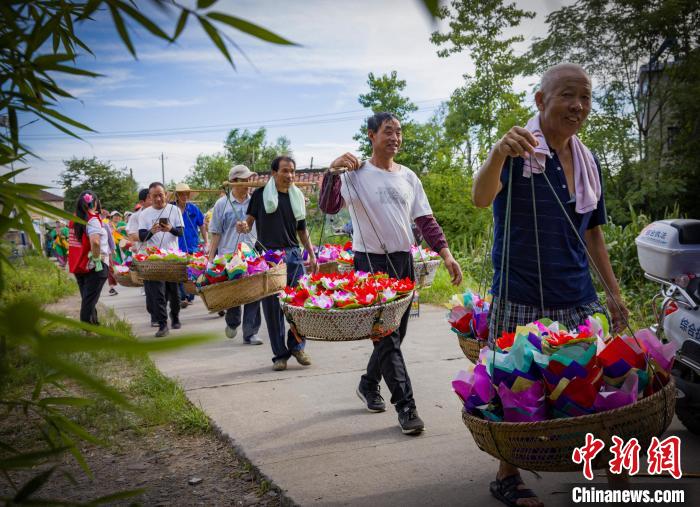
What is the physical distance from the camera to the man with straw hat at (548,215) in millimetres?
3010

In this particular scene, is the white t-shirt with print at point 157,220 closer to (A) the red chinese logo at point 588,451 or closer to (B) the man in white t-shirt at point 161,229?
(B) the man in white t-shirt at point 161,229

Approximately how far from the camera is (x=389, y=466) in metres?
3.69

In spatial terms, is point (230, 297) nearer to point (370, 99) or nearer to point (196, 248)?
point (196, 248)

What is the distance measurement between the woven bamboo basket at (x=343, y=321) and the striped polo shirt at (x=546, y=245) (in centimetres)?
96

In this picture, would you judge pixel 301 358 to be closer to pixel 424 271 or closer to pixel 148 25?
pixel 424 271

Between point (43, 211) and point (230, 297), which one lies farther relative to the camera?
point (230, 297)

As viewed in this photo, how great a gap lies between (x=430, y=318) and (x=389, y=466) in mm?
5041

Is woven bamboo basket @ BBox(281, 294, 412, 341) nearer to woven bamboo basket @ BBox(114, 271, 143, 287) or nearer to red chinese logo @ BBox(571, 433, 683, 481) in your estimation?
red chinese logo @ BBox(571, 433, 683, 481)

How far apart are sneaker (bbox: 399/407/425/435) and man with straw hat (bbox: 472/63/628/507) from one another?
989mm

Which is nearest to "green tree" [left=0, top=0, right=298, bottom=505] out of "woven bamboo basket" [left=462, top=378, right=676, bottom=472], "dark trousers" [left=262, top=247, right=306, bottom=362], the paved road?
"woven bamboo basket" [left=462, top=378, right=676, bottom=472]

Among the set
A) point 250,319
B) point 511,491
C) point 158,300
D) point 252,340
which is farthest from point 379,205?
point 158,300

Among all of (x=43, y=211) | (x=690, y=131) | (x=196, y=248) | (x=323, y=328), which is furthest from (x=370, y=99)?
(x=43, y=211)

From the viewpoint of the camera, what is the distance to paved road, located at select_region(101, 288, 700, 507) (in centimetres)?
339

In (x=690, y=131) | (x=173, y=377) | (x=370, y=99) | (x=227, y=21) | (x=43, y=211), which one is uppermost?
(x=370, y=99)
